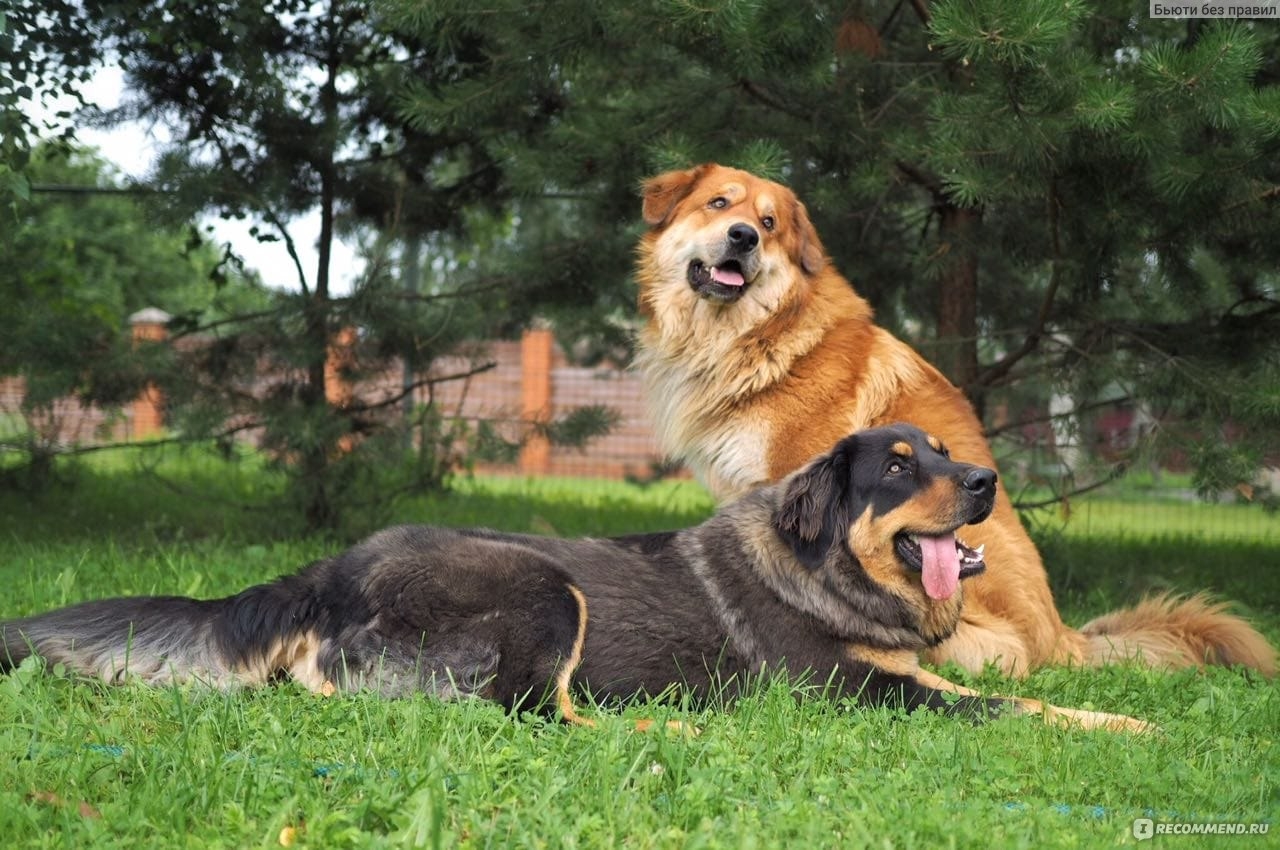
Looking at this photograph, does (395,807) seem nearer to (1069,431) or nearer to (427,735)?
(427,735)

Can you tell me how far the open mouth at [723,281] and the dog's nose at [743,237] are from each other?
0.10 meters

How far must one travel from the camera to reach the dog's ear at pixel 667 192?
654cm

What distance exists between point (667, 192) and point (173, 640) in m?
3.45

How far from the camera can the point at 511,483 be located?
16219 millimetres

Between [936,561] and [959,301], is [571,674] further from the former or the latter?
[959,301]

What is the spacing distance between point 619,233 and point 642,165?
1.42m

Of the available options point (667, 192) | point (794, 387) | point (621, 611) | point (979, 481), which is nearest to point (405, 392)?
point (667, 192)

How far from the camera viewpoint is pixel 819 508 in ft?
16.2

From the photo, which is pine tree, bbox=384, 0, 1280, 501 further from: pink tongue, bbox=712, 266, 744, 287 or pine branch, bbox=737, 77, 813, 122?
pink tongue, bbox=712, 266, 744, 287

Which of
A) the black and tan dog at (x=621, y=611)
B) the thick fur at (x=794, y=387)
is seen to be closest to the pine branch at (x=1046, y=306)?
the thick fur at (x=794, y=387)

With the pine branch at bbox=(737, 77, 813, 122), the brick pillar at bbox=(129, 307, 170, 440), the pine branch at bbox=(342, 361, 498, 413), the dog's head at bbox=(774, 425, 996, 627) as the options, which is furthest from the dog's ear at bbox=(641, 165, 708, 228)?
the brick pillar at bbox=(129, 307, 170, 440)

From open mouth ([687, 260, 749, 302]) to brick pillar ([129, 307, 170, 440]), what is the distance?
4.52 m

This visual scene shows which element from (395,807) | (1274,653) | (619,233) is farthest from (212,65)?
(1274,653)

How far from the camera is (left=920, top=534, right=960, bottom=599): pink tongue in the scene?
16.0ft
